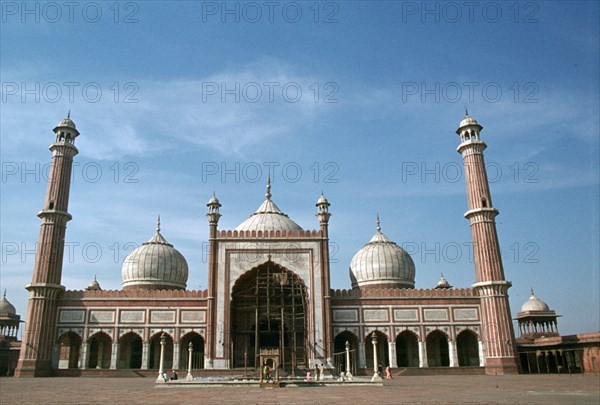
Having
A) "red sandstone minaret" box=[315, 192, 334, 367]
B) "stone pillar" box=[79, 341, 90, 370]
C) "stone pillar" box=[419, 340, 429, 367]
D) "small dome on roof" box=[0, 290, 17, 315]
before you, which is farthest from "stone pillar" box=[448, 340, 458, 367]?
"small dome on roof" box=[0, 290, 17, 315]

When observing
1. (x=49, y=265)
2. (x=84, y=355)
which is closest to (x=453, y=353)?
(x=84, y=355)

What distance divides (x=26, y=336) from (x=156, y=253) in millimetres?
8401

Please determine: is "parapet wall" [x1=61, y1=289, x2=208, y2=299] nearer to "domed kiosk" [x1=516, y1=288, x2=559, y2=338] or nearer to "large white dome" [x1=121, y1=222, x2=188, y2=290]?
"large white dome" [x1=121, y1=222, x2=188, y2=290]

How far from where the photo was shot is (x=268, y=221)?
3067 cm

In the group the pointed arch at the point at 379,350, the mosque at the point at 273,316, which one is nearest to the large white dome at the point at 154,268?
the mosque at the point at 273,316

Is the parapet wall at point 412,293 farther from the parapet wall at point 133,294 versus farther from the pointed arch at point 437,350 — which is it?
the parapet wall at point 133,294

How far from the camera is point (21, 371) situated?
24.0 metres

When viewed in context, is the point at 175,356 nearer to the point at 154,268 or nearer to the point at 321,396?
the point at 154,268

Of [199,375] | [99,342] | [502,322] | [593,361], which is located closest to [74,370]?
[99,342]

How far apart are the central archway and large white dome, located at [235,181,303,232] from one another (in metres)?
4.08

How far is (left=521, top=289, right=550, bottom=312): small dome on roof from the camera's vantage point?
38.1 meters

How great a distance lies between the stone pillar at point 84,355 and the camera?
82.3 ft

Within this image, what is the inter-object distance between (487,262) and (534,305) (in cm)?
1519

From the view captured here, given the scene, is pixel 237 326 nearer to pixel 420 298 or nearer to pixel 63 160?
pixel 420 298
